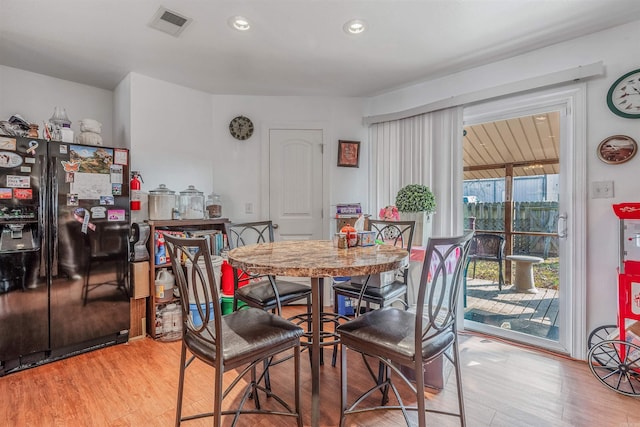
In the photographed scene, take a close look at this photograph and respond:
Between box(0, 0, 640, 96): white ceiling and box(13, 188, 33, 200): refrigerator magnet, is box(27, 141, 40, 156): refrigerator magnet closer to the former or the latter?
box(13, 188, 33, 200): refrigerator magnet

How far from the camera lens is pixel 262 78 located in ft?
10.3

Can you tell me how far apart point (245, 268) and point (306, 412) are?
3.33 feet

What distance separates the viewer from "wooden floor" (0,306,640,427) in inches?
67.9

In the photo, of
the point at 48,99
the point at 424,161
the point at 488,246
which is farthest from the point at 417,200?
the point at 48,99

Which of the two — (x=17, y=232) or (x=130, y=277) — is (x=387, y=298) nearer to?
(x=130, y=277)

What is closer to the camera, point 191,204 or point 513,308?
point 513,308

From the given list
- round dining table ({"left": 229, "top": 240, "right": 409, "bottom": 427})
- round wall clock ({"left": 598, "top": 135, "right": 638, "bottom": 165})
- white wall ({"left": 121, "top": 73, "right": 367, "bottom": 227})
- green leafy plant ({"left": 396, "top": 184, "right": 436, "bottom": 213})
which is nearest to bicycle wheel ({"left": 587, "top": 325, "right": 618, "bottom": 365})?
round wall clock ({"left": 598, "top": 135, "right": 638, "bottom": 165})

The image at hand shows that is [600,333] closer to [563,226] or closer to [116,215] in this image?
[563,226]

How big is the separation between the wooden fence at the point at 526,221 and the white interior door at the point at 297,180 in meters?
1.60

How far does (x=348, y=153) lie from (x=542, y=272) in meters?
2.18

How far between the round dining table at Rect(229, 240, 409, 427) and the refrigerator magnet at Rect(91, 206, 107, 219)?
1576 mm

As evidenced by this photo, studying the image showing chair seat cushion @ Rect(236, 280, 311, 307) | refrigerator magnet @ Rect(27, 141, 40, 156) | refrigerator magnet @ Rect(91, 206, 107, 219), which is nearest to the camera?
chair seat cushion @ Rect(236, 280, 311, 307)

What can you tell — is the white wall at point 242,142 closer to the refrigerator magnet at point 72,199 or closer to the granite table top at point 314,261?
the refrigerator magnet at point 72,199

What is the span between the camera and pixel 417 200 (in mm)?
2826
